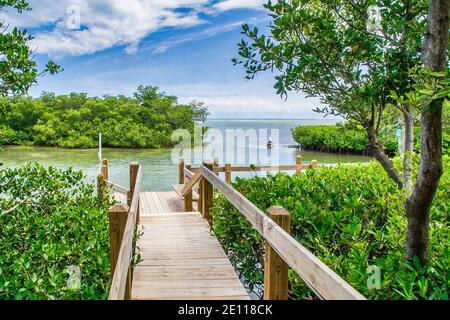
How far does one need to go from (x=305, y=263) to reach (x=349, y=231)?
1094mm

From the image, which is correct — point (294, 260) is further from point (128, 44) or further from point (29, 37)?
point (128, 44)

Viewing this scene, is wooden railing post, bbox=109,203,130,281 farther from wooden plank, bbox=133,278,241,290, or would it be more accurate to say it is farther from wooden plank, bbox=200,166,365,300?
wooden plank, bbox=133,278,241,290

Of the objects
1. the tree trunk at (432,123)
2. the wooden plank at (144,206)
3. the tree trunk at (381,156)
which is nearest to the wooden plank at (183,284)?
the tree trunk at (381,156)

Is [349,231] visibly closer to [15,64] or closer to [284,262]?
[284,262]

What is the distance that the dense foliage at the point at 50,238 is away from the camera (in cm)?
246

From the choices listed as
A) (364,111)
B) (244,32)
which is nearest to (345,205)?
(364,111)

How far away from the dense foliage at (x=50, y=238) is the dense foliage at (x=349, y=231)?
1275 millimetres

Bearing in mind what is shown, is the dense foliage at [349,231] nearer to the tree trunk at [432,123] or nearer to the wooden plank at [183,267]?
the wooden plank at [183,267]

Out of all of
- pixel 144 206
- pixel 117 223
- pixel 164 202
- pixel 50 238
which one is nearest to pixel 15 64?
pixel 50 238

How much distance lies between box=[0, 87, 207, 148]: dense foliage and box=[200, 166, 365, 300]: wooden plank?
28.2m

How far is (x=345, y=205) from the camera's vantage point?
3.66m

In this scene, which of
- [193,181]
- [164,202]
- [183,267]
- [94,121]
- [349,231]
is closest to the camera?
Answer: [349,231]

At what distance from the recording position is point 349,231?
2729 millimetres
